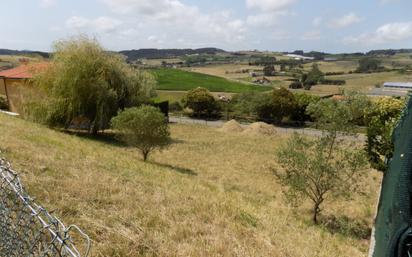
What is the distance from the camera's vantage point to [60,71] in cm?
2419

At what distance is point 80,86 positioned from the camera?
24172 mm

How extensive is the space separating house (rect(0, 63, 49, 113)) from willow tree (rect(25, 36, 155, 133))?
1796 mm

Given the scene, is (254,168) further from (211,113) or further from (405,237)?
(211,113)

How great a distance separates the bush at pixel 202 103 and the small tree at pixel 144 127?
34.7 m

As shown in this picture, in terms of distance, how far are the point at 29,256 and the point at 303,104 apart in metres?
50.1

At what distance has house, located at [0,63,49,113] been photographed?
2691 centimetres

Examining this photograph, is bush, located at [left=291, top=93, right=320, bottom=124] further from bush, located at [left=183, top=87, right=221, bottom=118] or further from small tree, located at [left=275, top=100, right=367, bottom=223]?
small tree, located at [left=275, top=100, right=367, bottom=223]

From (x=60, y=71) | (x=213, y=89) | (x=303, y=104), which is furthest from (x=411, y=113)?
(x=213, y=89)

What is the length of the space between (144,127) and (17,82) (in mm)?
16449

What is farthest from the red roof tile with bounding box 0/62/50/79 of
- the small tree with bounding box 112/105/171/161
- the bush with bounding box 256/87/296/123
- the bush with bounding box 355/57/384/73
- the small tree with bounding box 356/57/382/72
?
the small tree with bounding box 356/57/382/72

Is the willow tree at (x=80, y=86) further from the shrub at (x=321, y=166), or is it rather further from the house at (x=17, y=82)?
the shrub at (x=321, y=166)

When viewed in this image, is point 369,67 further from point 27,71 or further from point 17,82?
point 17,82

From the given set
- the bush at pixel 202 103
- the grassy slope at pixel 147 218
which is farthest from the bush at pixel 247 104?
the grassy slope at pixel 147 218

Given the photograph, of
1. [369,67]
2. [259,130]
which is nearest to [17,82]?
[259,130]
